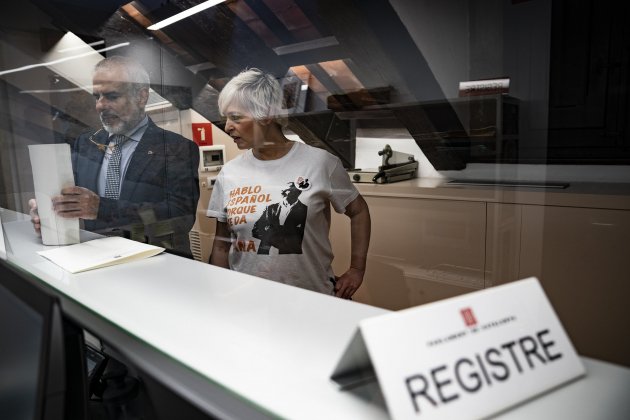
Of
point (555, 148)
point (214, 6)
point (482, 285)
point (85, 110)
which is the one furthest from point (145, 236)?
point (555, 148)

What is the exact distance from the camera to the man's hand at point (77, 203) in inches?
46.8

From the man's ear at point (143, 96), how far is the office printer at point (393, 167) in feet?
2.25

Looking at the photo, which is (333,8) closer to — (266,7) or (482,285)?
(266,7)

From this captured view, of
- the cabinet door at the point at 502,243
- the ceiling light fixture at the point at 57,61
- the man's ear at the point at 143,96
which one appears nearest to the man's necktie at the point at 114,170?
the man's ear at the point at 143,96

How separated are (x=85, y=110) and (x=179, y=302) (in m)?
0.89

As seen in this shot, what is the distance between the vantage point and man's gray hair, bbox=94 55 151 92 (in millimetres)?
1278

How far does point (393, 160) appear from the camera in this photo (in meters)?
0.97

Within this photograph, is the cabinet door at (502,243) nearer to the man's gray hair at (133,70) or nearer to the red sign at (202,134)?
the red sign at (202,134)

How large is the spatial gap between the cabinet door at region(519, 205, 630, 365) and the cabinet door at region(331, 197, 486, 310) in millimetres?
111

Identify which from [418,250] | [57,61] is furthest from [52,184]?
[418,250]

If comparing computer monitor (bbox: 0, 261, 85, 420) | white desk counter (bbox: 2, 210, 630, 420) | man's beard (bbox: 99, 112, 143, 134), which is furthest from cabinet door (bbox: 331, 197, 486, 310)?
man's beard (bbox: 99, 112, 143, 134)

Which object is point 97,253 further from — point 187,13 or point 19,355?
point 187,13

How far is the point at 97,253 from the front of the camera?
110cm

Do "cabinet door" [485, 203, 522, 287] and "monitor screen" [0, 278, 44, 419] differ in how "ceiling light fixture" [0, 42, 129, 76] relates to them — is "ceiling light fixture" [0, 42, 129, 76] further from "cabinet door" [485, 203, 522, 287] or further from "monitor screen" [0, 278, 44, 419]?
"cabinet door" [485, 203, 522, 287]
